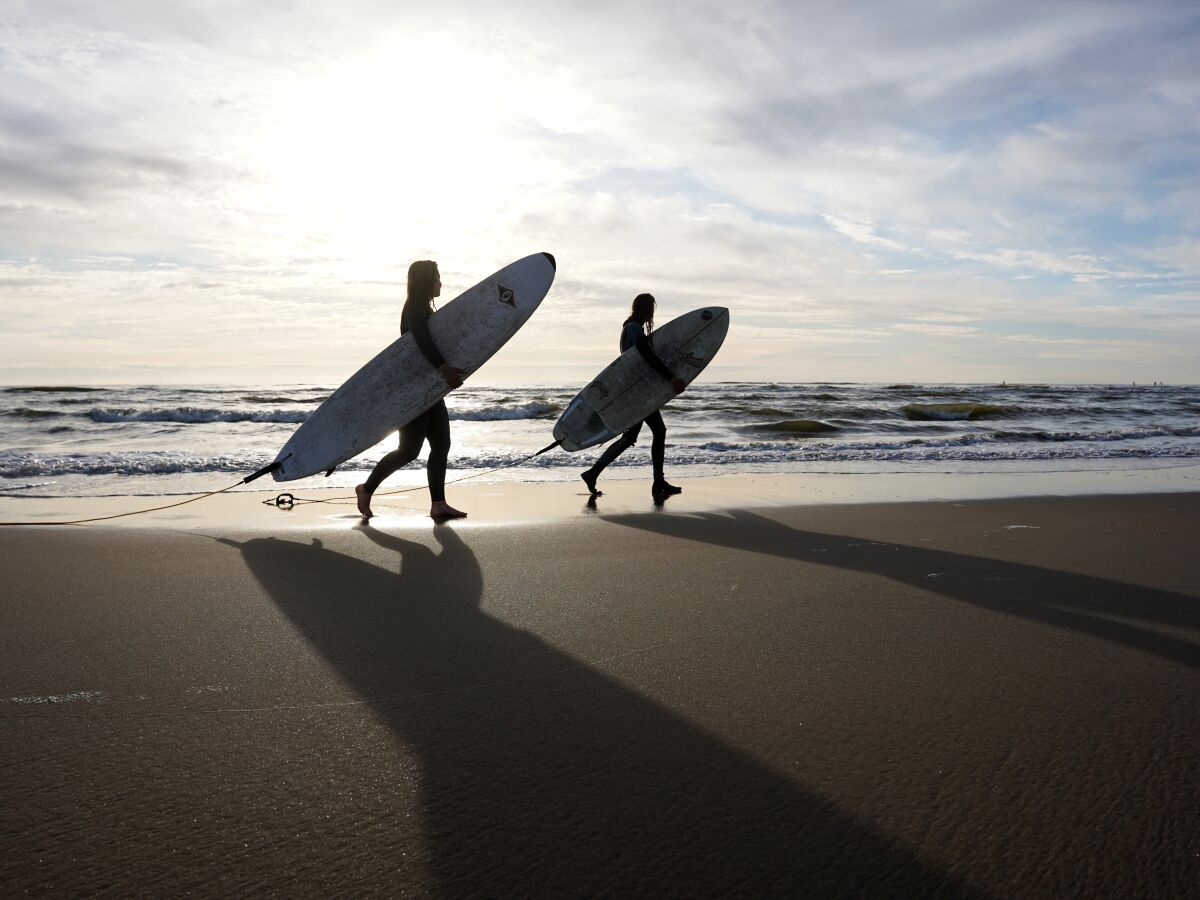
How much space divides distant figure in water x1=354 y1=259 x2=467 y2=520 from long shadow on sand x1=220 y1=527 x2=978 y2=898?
9.92 feet

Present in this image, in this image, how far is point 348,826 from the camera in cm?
154

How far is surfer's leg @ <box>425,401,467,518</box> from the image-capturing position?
570cm

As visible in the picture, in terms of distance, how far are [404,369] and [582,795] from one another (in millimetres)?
4814

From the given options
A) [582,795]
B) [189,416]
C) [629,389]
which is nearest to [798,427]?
[629,389]

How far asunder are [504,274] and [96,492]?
3.74 m

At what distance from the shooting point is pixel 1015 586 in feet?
11.6

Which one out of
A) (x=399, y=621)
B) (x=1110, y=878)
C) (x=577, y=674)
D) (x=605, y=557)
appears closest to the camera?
(x=1110, y=878)

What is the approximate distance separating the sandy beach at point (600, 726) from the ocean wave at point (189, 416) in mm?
16239

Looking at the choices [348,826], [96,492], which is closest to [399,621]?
[348,826]

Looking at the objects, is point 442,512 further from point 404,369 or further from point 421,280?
point 421,280

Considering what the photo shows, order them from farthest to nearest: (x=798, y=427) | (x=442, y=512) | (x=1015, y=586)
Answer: (x=798, y=427) → (x=442, y=512) → (x=1015, y=586)

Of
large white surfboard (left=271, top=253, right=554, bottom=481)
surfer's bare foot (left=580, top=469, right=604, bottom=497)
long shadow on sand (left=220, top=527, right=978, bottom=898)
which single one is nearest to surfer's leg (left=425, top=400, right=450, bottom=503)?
large white surfboard (left=271, top=253, right=554, bottom=481)

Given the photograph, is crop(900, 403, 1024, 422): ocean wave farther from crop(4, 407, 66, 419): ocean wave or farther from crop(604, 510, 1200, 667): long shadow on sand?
crop(4, 407, 66, 419): ocean wave

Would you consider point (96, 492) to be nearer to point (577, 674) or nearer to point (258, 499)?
point (258, 499)
